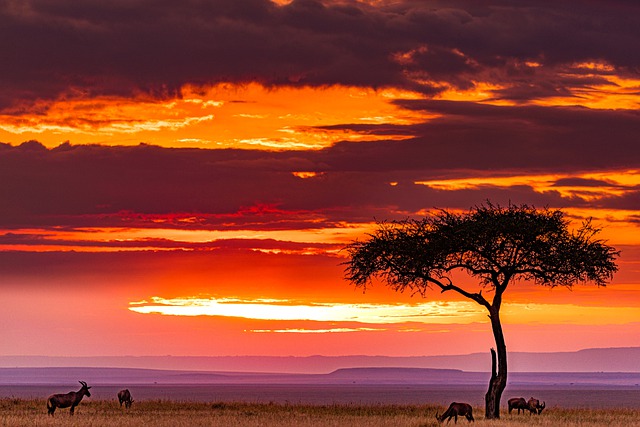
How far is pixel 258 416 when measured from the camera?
175ft

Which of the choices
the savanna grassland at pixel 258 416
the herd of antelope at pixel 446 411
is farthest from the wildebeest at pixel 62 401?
the savanna grassland at pixel 258 416

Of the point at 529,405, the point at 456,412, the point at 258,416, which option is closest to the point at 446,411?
the point at 456,412

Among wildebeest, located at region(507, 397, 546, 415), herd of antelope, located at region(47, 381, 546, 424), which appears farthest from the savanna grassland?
wildebeest, located at region(507, 397, 546, 415)

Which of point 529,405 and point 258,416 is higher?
point 529,405

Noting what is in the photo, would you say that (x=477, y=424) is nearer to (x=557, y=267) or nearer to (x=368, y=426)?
(x=368, y=426)

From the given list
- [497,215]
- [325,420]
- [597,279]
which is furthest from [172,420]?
[597,279]

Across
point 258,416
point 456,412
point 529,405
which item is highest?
point 529,405

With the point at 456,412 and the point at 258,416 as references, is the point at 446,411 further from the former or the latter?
the point at 258,416

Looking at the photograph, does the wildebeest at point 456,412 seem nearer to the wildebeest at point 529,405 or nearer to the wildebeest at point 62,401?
the wildebeest at point 529,405

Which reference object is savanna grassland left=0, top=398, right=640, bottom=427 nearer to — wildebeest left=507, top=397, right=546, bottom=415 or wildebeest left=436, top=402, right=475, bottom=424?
wildebeest left=436, top=402, right=475, bottom=424

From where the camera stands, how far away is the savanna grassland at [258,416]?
47500 mm

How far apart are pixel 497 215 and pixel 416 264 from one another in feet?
17.3

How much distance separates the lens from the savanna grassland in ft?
156

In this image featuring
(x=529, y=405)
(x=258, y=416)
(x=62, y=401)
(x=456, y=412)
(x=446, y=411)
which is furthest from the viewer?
(x=529, y=405)
